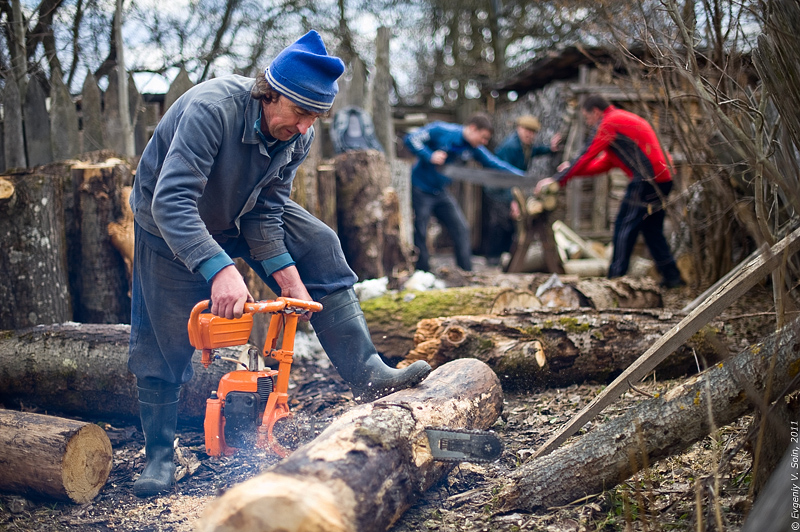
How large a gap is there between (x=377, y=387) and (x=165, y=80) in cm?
488

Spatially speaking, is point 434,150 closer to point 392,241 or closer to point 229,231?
point 392,241

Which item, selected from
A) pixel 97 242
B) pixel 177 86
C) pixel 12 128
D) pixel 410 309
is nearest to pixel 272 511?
pixel 410 309

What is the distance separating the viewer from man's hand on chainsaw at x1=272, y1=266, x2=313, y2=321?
271 centimetres

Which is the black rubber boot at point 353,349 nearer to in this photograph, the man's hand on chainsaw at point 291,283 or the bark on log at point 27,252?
the man's hand on chainsaw at point 291,283

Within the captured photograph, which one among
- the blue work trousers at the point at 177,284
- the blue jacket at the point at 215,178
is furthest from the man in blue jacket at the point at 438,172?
the blue jacket at the point at 215,178

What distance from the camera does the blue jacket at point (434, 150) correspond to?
301 inches

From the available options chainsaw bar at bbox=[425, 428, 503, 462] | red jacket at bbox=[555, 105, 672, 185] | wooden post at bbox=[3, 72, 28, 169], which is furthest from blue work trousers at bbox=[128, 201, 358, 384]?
red jacket at bbox=[555, 105, 672, 185]

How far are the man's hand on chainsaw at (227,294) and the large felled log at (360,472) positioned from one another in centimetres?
59

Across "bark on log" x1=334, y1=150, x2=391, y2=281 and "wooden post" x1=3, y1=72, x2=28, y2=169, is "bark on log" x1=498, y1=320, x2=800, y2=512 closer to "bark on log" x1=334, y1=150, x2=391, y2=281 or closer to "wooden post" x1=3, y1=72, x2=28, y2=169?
"bark on log" x1=334, y1=150, x2=391, y2=281

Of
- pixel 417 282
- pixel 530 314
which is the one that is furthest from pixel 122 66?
pixel 530 314

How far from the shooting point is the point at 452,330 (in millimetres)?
3678

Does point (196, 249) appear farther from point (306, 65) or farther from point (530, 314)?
point (530, 314)

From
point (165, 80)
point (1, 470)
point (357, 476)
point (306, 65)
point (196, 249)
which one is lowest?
point (1, 470)

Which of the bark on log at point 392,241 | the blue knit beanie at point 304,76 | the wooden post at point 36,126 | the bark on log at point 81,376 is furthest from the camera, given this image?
the bark on log at point 392,241
